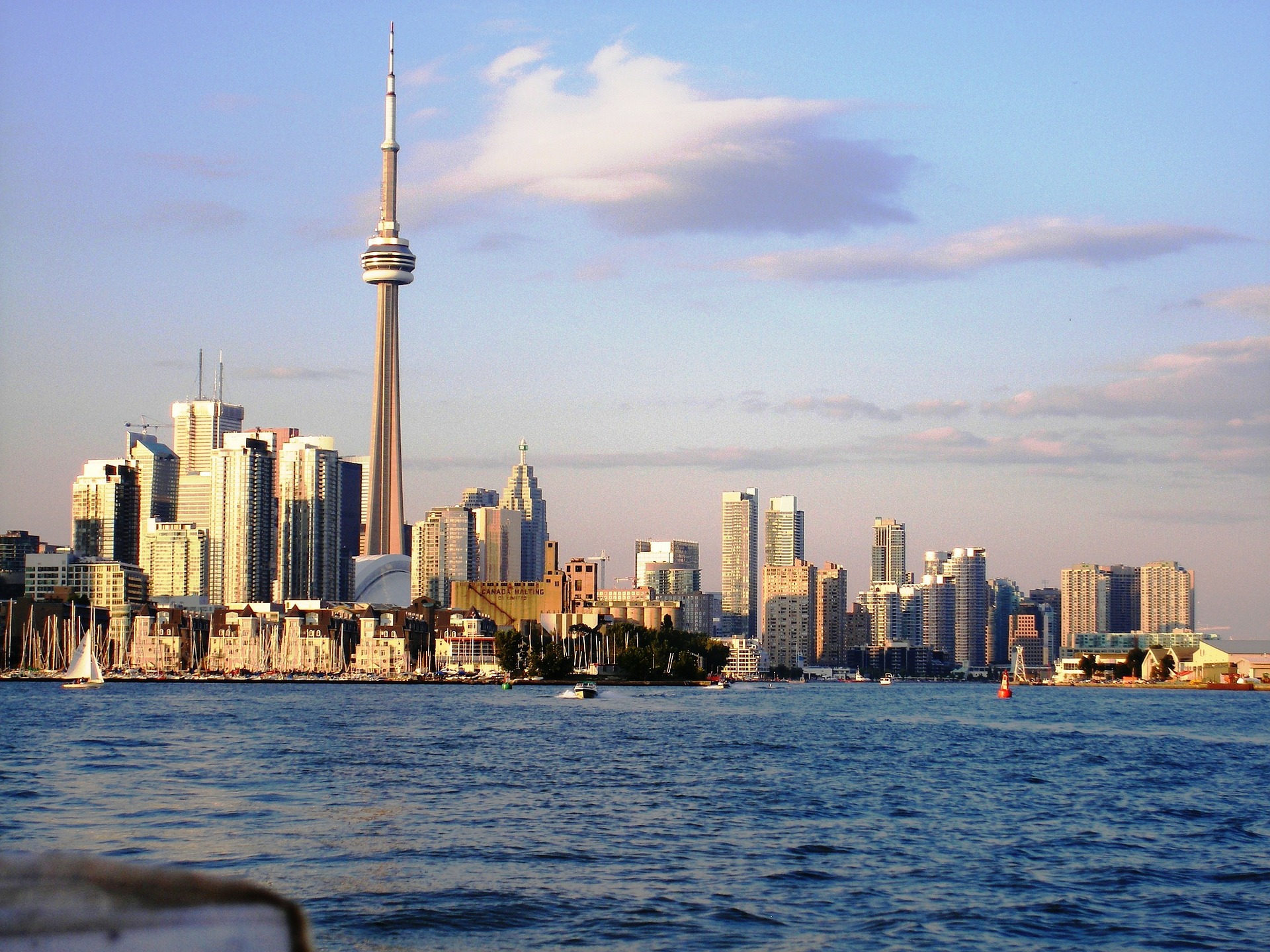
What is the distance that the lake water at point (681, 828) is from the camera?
21.8m

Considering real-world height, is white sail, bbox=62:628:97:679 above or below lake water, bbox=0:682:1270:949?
below

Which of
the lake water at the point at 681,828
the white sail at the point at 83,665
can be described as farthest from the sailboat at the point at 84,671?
the lake water at the point at 681,828

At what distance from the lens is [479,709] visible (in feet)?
317

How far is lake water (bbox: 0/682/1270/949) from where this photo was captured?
2180cm

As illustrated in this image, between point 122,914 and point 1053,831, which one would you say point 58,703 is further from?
point 122,914

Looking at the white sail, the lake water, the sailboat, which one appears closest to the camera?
the lake water

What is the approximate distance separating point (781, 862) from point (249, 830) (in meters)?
11.1

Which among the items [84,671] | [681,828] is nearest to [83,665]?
[84,671]

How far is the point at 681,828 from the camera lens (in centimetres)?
3191

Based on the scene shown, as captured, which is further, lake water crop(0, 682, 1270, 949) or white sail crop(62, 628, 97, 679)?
white sail crop(62, 628, 97, 679)

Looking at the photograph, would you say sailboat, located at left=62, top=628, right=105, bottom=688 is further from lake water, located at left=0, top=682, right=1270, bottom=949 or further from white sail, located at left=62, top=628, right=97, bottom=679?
lake water, located at left=0, top=682, right=1270, bottom=949

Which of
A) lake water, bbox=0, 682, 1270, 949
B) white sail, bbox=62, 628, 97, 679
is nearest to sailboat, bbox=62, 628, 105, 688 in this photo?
white sail, bbox=62, 628, 97, 679

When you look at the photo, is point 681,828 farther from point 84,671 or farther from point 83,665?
point 83,665

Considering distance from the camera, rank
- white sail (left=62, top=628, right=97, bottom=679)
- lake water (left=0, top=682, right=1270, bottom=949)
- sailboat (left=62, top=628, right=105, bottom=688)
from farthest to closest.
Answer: white sail (left=62, top=628, right=97, bottom=679) → sailboat (left=62, top=628, right=105, bottom=688) → lake water (left=0, top=682, right=1270, bottom=949)
